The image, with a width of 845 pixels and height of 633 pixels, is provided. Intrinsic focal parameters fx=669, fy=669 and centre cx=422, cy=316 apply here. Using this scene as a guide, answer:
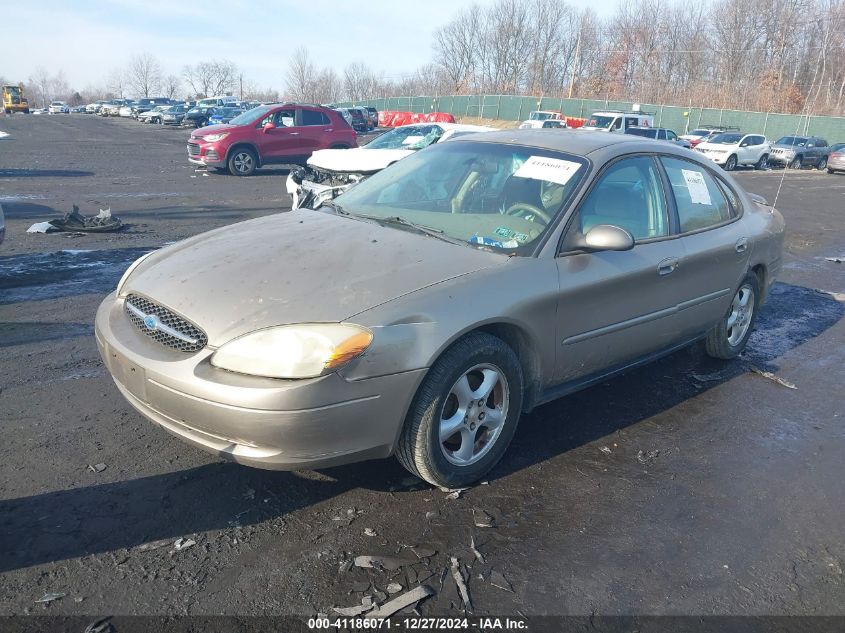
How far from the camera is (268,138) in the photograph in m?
17.5

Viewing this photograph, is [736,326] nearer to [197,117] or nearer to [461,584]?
[461,584]

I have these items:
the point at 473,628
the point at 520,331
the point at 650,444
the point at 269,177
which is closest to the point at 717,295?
the point at 650,444

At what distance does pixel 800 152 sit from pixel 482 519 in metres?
33.2

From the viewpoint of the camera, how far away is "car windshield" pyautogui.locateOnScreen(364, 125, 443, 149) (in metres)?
12.7

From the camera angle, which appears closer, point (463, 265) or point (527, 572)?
point (527, 572)

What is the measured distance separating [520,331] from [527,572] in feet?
3.72

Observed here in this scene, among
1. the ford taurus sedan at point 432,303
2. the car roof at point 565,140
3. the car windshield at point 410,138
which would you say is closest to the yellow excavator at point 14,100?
the car windshield at point 410,138

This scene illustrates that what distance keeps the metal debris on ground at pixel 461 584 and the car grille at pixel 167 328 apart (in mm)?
1357

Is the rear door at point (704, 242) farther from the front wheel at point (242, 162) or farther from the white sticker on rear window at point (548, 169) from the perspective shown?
the front wheel at point (242, 162)

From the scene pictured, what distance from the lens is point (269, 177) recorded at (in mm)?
17266

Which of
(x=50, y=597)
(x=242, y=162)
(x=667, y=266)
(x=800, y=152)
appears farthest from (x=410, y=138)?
(x=800, y=152)

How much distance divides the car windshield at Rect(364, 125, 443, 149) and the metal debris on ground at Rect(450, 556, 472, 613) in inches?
416

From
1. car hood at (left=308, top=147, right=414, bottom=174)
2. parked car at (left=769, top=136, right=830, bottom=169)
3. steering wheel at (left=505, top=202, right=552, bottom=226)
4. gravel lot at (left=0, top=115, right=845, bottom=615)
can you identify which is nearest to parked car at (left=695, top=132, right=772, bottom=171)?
parked car at (left=769, top=136, right=830, bottom=169)

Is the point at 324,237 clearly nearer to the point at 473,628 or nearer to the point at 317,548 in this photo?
the point at 317,548
